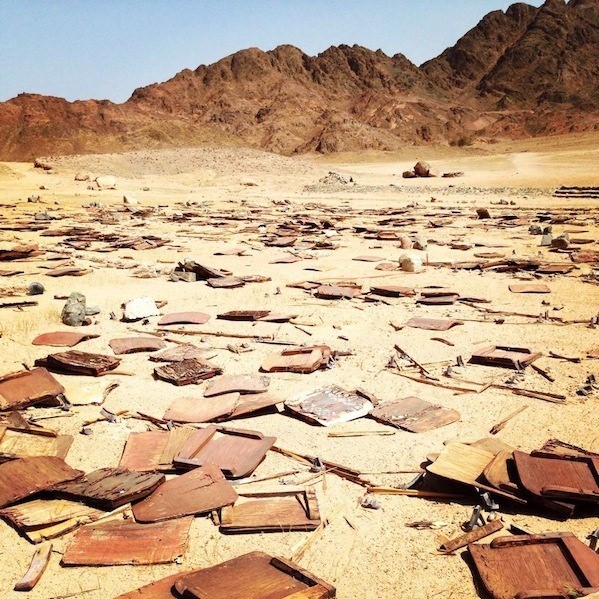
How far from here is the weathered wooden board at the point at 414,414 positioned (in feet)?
12.5

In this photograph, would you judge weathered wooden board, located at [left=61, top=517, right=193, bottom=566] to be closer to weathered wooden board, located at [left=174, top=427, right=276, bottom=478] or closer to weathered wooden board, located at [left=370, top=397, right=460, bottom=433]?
weathered wooden board, located at [left=174, top=427, right=276, bottom=478]

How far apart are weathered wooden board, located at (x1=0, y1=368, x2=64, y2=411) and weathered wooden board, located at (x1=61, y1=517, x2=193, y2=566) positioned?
166 cm

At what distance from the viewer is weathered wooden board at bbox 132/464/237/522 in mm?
2830

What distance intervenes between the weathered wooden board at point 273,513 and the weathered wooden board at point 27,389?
78.6 inches

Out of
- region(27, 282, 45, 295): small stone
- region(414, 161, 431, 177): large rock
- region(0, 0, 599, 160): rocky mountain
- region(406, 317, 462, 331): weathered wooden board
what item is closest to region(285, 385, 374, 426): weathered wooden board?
region(406, 317, 462, 331): weathered wooden board

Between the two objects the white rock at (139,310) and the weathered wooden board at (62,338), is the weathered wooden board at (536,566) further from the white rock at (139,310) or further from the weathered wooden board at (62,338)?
the white rock at (139,310)

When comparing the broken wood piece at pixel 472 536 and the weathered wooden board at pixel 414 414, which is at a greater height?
the weathered wooden board at pixel 414 414

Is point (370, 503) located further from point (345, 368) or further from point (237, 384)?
point (345, 368)

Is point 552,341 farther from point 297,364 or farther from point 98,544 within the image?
point 98,544

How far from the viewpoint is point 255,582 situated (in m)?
2.30

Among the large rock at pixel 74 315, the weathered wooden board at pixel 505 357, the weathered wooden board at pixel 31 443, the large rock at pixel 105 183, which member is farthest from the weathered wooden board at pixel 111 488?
the large rock at pixel 105 183

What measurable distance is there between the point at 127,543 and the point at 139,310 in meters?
4.20

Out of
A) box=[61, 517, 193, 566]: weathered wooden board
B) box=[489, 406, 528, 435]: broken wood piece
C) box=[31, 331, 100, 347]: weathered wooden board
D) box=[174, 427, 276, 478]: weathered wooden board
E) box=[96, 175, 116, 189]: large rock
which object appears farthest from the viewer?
box=[96, 175, 116, 189]: large rock

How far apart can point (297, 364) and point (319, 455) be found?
1442mm
